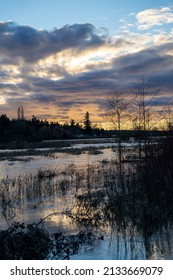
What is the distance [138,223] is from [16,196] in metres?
5.93

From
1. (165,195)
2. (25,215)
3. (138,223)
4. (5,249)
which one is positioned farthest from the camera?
(25,215)

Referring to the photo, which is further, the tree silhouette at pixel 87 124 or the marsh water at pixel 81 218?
the tree silhouette at pixel 87 124

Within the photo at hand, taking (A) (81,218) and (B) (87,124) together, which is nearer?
(A) (81,218)

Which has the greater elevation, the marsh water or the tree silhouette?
the tree silhouette

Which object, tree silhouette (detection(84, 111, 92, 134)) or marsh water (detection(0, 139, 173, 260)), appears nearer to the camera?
marsh water (detection(0, 139, 173, 260))

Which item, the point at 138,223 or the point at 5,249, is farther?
the point at 138,223

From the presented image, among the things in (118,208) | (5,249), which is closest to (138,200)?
(118,208)

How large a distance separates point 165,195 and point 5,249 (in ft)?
14.1

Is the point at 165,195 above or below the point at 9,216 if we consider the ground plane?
above

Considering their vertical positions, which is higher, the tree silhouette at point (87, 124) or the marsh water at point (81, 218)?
the tree silhouette at point (87, 124)

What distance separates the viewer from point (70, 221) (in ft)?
30.8
